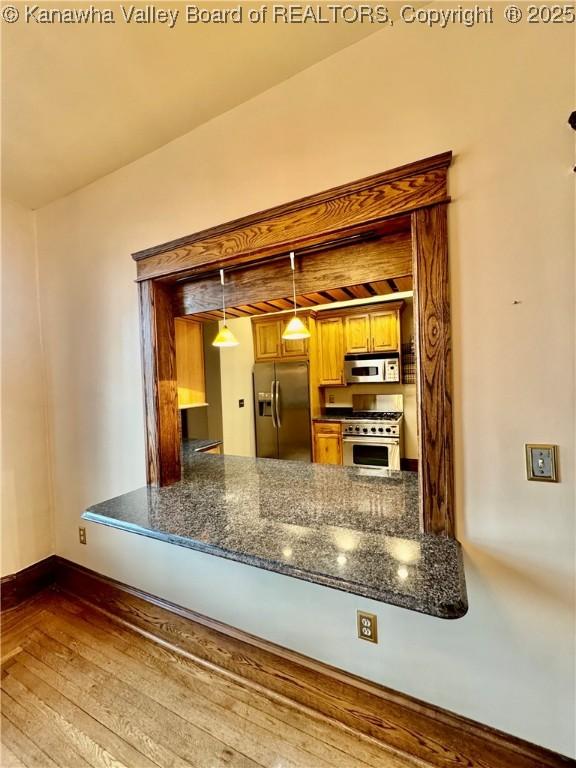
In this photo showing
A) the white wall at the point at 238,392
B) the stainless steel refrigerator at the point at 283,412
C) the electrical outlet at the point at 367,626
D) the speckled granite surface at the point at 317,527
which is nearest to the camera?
the speckled granite surface at the point at 317,527

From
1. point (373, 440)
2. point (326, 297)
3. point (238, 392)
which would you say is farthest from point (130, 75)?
point (373, 440)

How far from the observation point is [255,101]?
5.06ft

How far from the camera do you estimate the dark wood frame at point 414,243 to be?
3.86 ft

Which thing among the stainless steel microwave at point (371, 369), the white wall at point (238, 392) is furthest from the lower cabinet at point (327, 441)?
the white wall at point (238, 392)

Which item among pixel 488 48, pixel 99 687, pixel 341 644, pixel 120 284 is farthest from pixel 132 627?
pixel 488 48

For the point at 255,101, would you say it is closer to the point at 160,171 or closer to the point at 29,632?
the point at 160,171

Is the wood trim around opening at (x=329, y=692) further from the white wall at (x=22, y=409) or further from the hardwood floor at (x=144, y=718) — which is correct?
the white wall at (x=22, y=409)

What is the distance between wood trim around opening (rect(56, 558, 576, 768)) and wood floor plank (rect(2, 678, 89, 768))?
0.51 m

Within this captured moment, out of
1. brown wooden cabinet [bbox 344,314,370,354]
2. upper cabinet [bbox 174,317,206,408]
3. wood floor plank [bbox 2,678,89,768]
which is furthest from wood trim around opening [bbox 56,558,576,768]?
brown wooden cabinet [bbox 344,314,370,354]

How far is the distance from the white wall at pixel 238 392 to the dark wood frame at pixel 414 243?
74.2 inches

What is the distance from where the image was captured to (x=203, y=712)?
1419 mm

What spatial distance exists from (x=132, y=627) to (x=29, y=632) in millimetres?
621

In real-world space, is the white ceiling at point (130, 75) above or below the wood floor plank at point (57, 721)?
above

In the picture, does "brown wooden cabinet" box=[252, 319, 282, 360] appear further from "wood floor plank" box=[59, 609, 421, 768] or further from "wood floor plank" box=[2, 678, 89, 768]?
"wood floor plank" box=[2, 678, 89, 768]
